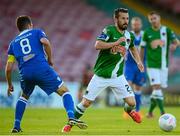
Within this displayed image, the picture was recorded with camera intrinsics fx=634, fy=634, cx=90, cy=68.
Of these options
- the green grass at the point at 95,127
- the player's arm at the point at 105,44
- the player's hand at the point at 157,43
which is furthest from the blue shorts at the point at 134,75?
the player's arm at the point at 105,44

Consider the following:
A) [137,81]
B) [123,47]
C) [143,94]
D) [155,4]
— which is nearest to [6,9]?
[155,4]

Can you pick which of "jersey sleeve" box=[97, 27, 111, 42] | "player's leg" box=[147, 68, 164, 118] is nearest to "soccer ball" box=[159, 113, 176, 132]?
"jersey sleeve" box=[97, 27, 111, 42]

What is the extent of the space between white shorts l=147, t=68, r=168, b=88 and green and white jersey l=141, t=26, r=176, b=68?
0.10 m

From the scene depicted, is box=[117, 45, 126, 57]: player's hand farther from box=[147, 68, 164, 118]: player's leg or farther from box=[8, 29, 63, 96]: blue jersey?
box=[147, 68, 164, 118]: player's leg

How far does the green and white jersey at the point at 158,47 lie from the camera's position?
51.5 ft

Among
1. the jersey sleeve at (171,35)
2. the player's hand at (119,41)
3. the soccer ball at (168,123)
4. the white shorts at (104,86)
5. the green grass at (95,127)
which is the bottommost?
the green grass at (95,127)

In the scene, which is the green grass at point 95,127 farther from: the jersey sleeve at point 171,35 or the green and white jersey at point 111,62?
the jersey sleeve at point 171,35

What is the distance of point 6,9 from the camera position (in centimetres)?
2933

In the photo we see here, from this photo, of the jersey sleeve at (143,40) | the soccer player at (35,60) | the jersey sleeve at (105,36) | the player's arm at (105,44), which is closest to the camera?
the soccer player at (35,60)

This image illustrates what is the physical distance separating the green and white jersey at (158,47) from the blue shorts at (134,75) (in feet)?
2.44

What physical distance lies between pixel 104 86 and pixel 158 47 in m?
4.65

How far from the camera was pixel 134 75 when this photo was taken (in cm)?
1656

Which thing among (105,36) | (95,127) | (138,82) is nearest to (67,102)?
(105,36)

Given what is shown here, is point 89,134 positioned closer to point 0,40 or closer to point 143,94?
point 143,94
